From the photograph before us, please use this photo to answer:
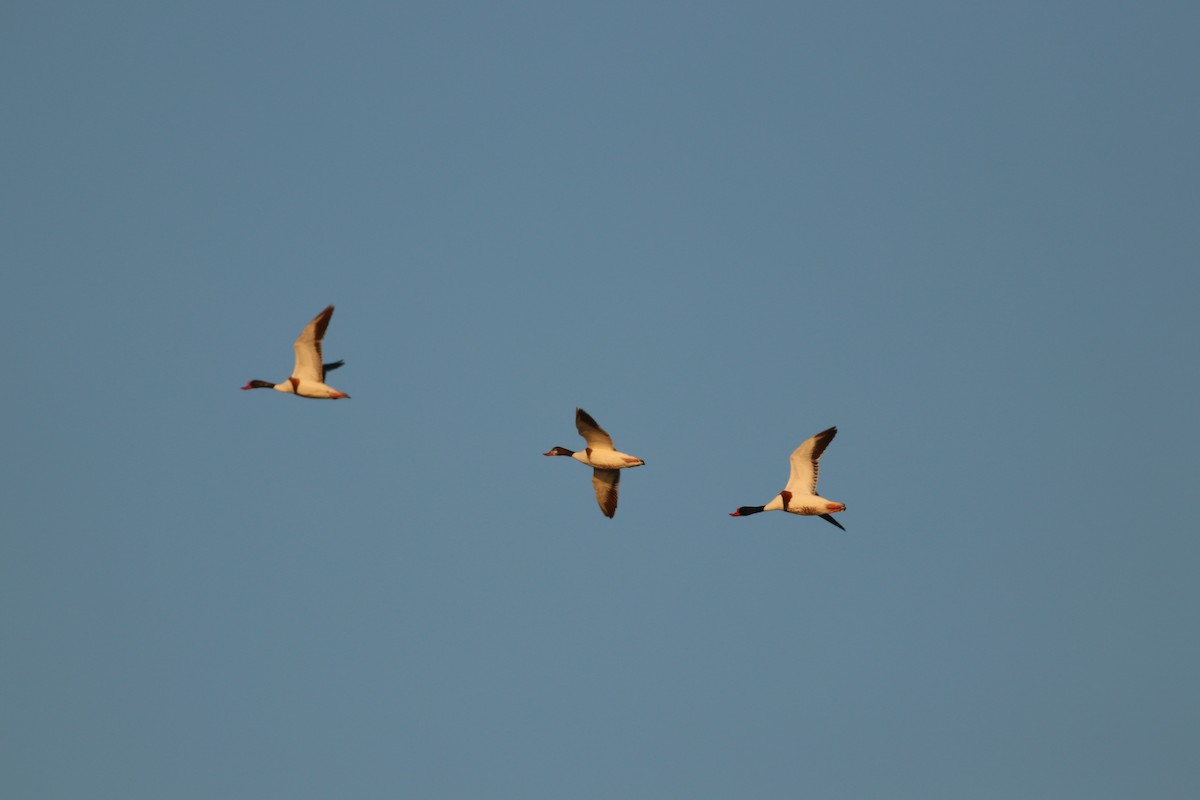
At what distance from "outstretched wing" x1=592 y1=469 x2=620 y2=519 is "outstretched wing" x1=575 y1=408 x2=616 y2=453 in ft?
4.64

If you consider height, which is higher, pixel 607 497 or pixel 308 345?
pixel 308 345

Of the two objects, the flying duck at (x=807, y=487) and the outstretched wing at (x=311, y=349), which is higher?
the outstretched wing at (x=311, y=349)

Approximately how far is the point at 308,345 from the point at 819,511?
11.6 m

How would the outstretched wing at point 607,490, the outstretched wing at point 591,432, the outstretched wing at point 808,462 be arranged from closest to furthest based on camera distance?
the outstretched wing at point 808,462, the outstretched wing at point 591,432, the outstretched wing at point 607,490

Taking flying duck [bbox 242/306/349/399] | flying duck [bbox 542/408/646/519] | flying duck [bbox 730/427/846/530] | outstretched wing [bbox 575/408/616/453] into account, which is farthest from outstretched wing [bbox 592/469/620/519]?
flying duck [bbox 242/306/349/399]

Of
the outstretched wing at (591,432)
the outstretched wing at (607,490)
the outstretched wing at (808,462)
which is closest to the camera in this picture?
the outstretched wing at (808,462)

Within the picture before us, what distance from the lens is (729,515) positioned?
36781 mm

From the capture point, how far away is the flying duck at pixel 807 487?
114ft

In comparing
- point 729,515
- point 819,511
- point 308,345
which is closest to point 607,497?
point 729,515

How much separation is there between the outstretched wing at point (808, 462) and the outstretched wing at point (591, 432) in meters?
4.11

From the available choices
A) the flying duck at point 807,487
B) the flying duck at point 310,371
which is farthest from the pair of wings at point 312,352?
the flying duck at point 807,487

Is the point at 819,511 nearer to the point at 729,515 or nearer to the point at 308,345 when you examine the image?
the point at 729,515

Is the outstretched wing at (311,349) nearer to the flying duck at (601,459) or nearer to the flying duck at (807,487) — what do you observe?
the flying duck at (601,459)

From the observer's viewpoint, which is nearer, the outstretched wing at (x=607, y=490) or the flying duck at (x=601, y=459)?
the flying duck at (x=601, y=459)
